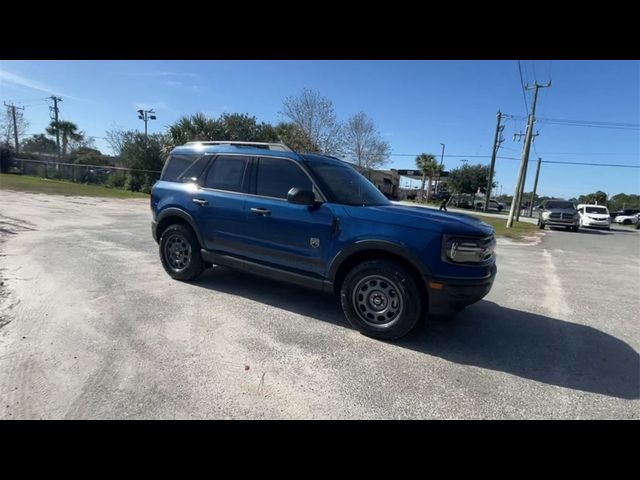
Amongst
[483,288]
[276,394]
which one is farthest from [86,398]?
[483,288]

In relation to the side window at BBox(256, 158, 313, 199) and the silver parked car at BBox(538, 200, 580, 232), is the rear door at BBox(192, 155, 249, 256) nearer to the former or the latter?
the side window at BBox(256, 158, 313, 199)

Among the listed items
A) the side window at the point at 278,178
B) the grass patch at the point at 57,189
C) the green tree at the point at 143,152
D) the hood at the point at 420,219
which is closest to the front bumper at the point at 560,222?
the hood at the point at 420,219

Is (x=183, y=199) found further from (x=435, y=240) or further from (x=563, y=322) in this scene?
(x=563, y=322)

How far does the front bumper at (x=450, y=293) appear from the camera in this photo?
10.8ft

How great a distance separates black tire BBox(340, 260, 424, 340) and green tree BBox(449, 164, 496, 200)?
2325 inches

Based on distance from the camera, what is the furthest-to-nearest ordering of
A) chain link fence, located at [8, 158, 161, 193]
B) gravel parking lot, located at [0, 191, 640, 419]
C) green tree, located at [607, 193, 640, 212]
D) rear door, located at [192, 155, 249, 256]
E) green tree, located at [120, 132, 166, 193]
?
green tree, located at [607, 193, 640, 212]
green tree, located at [120, 132, 166, 193]
chain link fence, located at [8, 158, 161, 193]
rear door, located at [192, 155, 249, 256]
gravel parking lot, located at [0, 191, 640, 419]

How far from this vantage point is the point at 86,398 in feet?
7.86

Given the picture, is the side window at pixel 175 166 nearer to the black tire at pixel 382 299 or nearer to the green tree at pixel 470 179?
the black tire at pixel 382 299

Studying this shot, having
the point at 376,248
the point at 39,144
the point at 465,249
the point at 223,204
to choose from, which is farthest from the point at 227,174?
the point at 39,144

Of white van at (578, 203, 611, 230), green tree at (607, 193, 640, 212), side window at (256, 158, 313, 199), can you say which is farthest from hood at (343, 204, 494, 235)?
green tree at (607, 193, 640, 212)

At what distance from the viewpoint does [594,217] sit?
2264 centimetres

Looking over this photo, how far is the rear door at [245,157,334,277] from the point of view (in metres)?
3.87

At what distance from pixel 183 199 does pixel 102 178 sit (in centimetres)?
3345

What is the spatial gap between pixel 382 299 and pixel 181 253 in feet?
10.3
